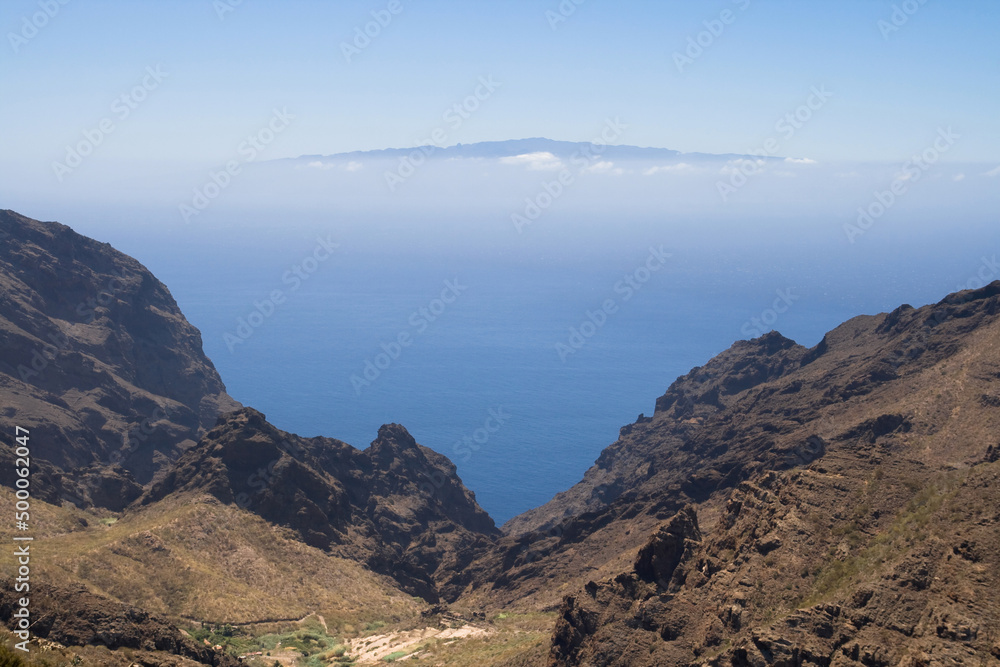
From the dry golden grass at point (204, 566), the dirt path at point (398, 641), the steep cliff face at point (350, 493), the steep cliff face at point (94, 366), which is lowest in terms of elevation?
the dirt path at point (398, 641)

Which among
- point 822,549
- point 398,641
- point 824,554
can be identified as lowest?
point 398,641

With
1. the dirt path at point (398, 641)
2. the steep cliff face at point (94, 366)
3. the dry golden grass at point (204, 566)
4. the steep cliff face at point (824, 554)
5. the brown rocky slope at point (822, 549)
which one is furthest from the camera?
the steep cliff face at point (94, 366)

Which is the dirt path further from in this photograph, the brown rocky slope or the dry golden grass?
the brown rocky slope

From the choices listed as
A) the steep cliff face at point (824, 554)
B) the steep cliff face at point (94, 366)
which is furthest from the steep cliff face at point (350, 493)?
the steep cliff face at point (94, 366)

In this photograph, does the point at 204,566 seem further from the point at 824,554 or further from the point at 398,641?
the point at 824,554

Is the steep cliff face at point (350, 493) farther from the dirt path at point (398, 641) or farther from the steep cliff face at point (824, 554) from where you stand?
the dirt path at point (398, 641)

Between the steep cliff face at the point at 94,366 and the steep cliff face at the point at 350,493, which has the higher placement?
the steep cliff face at the point at 94,366

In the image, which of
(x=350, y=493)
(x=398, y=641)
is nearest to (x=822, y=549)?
(x=398, y=641)

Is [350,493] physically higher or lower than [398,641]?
higher
